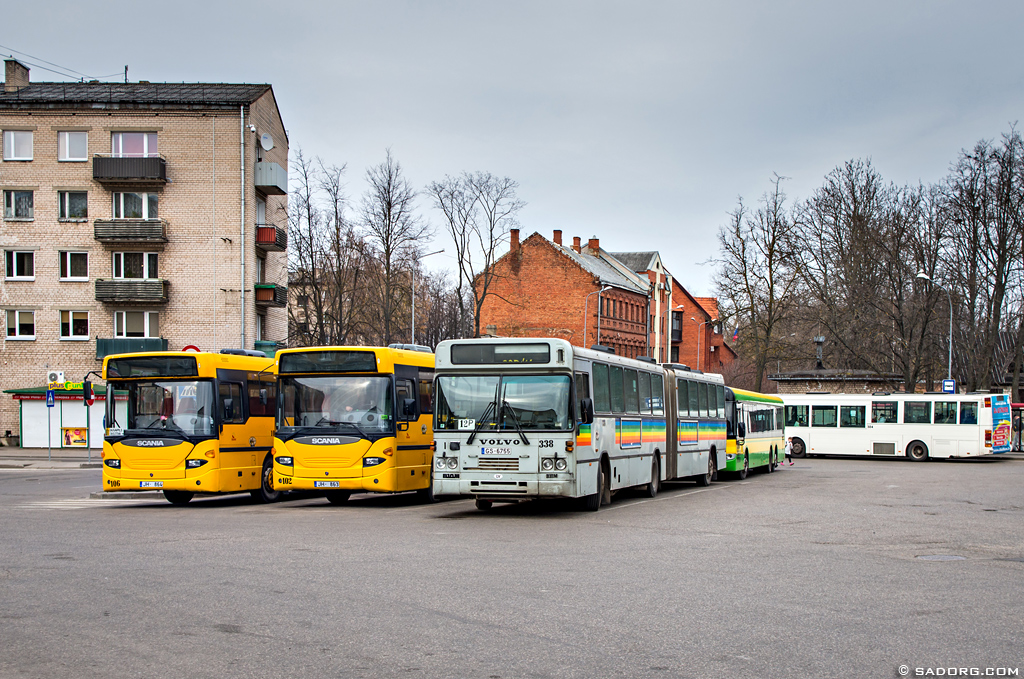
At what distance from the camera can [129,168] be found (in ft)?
155

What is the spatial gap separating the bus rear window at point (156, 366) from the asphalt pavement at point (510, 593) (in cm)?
279

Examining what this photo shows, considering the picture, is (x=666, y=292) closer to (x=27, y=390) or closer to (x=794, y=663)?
(x=27, y=390)

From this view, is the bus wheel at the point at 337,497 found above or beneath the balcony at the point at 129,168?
beneath

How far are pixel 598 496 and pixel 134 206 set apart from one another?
3678cm

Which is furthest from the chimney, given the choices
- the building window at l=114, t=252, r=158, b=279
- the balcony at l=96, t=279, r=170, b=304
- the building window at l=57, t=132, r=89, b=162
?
the balcony at l=96, t=279, r=170, b=304

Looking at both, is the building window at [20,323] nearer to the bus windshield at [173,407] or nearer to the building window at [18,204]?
the building window at [18,204]

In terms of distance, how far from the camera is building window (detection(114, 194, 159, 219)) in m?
48.2

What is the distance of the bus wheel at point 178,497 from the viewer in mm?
20625

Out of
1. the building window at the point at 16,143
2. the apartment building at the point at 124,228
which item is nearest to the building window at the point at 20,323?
the apartment building at the point at 124,228

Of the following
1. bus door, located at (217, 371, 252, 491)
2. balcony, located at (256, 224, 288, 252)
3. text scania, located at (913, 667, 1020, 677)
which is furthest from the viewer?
balcony, located at (256, 224, 288, 252)

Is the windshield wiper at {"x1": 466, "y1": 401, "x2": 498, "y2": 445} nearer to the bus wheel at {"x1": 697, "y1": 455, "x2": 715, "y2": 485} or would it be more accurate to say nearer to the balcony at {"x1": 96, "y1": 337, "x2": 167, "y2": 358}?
the bus wheel at {"x1": 697, "y1": 455, "x2": 715, "y2": 485}

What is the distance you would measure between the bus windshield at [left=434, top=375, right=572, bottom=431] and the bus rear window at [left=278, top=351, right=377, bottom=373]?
2.20 metres

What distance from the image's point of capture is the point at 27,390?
47125mm

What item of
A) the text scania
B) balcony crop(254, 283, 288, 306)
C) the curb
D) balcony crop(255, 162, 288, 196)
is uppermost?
balcony crop(255, 162, 288, 196)
